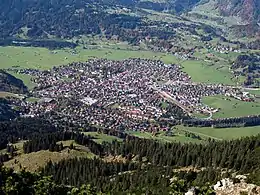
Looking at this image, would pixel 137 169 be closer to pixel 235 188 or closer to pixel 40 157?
pixel 40 157

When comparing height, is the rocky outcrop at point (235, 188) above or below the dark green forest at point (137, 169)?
above

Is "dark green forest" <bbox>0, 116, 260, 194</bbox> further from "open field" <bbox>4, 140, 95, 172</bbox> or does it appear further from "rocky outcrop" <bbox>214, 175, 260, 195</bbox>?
"open field" <bbox>4, 140, 95, 172</bbox>

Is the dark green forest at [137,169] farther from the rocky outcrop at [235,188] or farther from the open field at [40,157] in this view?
the open field at [40,157]

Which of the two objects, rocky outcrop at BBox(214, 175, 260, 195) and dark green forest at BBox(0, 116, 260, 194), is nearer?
rocky outcrop at BBox(214, 175, 260, 195)

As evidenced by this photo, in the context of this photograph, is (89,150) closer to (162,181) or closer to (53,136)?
(53,136)

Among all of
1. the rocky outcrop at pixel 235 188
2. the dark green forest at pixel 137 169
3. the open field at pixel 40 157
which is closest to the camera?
the rocky outcrop at pixel 235 188

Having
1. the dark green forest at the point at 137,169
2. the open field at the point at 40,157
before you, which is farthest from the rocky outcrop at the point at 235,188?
the open field at the point at 40,157

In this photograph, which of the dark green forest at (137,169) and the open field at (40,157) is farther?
the open field at (40,157)

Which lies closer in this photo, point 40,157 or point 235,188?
point 235,188

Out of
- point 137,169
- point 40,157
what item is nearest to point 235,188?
point 137,169

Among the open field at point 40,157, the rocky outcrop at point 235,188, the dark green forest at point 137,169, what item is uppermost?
the rocky outcrop at point 235,188

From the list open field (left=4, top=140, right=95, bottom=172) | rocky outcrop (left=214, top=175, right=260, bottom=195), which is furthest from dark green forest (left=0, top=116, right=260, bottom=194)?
open field (left=4, top=140, right=95, bottom=172)
